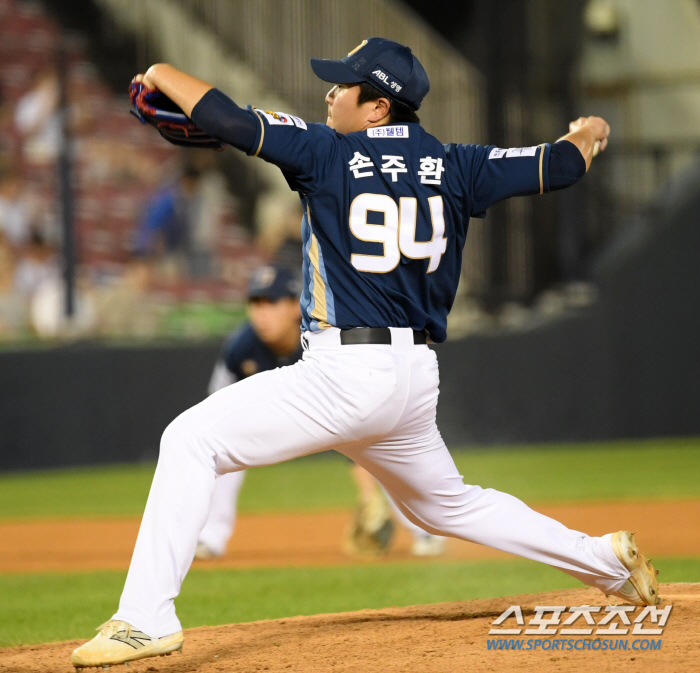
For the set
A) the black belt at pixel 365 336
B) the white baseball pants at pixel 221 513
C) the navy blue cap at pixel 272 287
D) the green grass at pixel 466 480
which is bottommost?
the green grass at pixel 466 480

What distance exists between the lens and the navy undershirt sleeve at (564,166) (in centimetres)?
375

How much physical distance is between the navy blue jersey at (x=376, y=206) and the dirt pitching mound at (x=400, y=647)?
1.06 meters

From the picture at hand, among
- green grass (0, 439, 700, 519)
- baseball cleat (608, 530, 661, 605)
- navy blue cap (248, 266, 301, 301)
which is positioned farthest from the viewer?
green grass (0, 439, 700, 519)

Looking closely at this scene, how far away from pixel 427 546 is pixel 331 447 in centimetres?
333

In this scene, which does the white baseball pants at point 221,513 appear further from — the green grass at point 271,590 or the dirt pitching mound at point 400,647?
the dirt pitching mound at point 400,647

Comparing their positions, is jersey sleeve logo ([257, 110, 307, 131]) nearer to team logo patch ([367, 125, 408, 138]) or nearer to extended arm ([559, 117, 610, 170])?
team logo patch ([367, 125, 408, 138])

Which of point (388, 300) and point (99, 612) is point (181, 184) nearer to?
point (99, 612)

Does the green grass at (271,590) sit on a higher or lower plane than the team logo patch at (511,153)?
lower

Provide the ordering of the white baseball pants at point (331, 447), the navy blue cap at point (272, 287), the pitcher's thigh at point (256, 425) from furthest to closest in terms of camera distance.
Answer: the navy blue cap at point (272, 287) → the pitcher's thigh at point (256, 425) → the white baseball pants at point (331, 447)

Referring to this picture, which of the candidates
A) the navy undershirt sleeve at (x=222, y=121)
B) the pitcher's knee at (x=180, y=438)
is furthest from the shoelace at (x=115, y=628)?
the navy undershirt sleeve at (x=222, y=121)

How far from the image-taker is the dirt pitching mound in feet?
11.2

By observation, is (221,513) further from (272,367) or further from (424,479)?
(424,479)

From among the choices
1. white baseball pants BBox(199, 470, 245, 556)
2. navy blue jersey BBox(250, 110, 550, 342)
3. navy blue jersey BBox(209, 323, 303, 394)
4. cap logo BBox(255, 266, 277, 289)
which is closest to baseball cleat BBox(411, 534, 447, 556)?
white baseball pants BBox(199, 470, 245, 556)

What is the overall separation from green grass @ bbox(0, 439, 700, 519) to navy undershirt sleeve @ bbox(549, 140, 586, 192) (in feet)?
18.3
